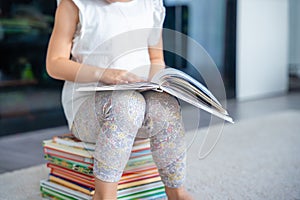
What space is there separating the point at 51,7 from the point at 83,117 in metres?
1.55

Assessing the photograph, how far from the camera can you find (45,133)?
8.20ft

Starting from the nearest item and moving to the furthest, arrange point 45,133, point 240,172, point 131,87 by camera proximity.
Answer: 1. point 131,87
2. point 240,172
3. point 45,133

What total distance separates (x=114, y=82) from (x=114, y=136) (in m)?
0.13

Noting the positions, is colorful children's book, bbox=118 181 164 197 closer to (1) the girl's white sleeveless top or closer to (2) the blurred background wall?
(1) the girl's white sleeveless top

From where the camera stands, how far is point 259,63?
4051 mm

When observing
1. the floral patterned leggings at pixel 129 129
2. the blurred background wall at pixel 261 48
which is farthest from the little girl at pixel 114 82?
the blurred background wall at pixel 261 48

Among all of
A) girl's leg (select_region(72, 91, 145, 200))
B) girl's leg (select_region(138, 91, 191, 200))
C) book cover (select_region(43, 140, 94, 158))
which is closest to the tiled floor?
girl's leg (select_region(138, 91, 191, 200))

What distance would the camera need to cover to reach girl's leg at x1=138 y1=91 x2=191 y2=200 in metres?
1.12

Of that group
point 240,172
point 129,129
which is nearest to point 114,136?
point 129,129

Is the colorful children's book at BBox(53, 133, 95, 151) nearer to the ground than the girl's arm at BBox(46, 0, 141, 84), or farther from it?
nearer to the ground

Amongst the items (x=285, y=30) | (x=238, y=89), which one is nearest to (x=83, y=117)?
(x=238, y=89)

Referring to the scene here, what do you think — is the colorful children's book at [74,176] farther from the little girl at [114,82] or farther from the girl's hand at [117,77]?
the girl's hand at [117,77]

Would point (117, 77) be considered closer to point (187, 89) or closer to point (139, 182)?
point (187, 89)

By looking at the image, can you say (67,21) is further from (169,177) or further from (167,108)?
(169,177)
